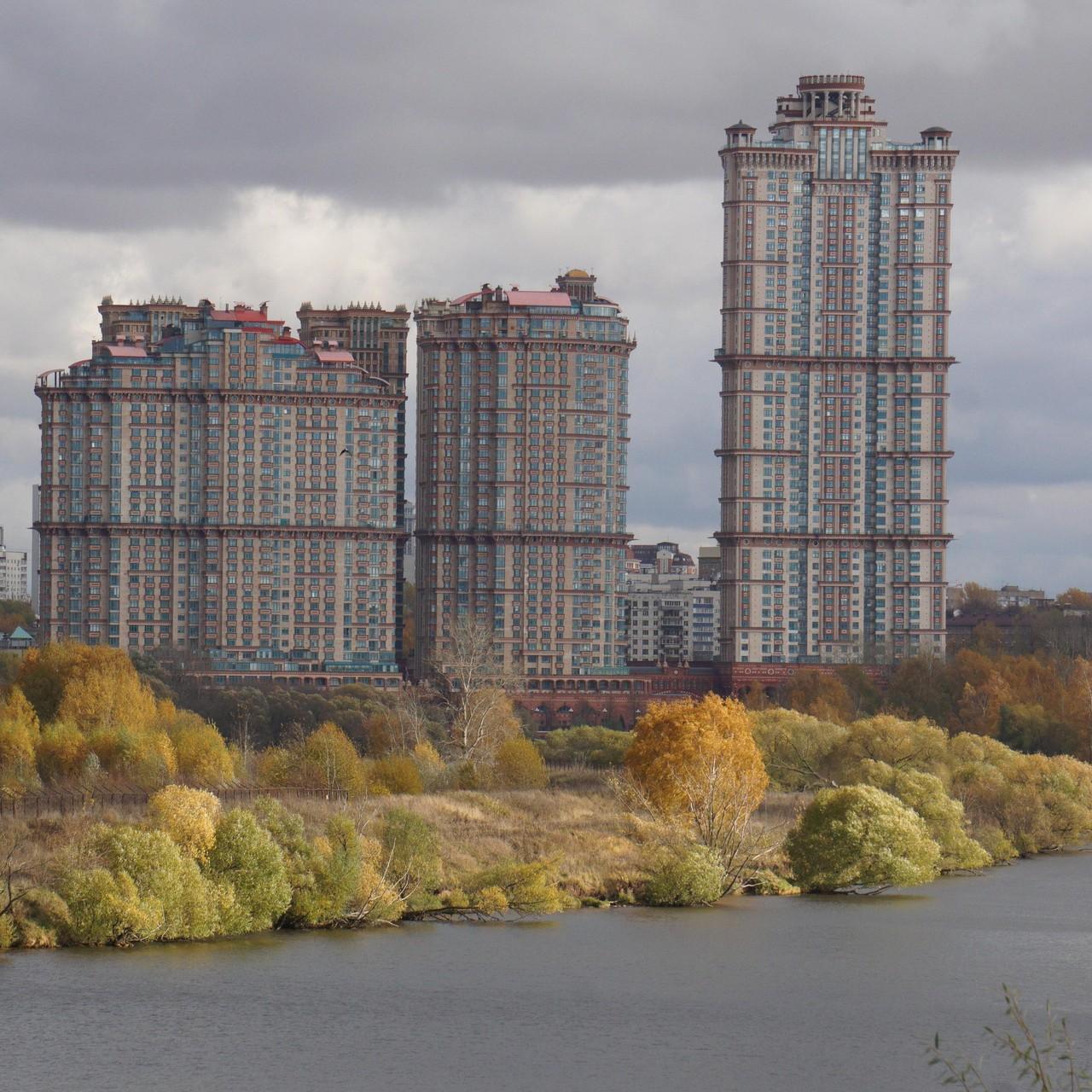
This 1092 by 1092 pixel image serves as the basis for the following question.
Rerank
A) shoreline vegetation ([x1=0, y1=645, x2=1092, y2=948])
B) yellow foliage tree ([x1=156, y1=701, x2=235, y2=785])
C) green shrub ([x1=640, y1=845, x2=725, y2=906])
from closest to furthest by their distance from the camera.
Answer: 1. shoreline vegetation ([x1=0, y1=645, x2=1092, y2=948])
2. green shrub ([x1=640, y1=845, x2=725, y2=906])
3. yellow foliage tree ([x1=156, y1=701, x2=235, y2=785])

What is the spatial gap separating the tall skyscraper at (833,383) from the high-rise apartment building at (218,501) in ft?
88.4

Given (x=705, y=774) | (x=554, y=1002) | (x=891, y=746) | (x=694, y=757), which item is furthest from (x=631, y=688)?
(x=554, y=1002)

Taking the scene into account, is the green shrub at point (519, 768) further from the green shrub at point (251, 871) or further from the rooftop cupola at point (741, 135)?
the rooftop cupola at point (741, 135)

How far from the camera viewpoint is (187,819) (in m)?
71.3

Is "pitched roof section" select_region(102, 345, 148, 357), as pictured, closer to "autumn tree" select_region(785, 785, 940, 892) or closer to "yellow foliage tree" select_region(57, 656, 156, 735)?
"yellow foliage tree" select_region(57, 656, 156, 735)

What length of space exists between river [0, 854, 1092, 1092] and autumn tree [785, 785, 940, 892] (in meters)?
5.39

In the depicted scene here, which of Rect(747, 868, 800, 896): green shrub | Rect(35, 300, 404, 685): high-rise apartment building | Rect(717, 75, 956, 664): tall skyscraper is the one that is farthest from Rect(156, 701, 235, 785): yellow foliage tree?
Rect(717, 75, 956, 664): tall skyscraper

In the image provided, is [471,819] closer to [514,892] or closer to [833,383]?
[514,892]

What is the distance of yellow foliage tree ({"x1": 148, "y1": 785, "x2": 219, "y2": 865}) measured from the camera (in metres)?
70.8

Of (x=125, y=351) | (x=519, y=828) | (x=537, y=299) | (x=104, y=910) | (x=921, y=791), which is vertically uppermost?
(x=537, y=299)

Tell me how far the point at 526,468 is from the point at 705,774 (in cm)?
9488

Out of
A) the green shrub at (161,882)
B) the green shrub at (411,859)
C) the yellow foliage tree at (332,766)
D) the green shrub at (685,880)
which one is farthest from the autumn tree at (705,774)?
the green shrub at (161,882)

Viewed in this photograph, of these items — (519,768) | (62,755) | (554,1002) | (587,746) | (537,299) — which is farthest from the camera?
(537,299)

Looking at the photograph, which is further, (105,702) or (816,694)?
(816,694)
